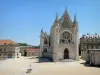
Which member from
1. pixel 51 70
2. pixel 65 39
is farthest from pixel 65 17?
pixel 51 70

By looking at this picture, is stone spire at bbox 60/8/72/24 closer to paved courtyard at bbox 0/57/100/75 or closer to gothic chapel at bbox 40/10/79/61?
gothic chapel at bbox 40/10/79/61

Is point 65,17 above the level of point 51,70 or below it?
above

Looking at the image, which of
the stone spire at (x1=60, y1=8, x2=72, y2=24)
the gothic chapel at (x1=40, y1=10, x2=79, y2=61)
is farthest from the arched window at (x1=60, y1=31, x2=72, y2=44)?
the stone spire at (x1=60, y1=8, x2=72, y2=24)

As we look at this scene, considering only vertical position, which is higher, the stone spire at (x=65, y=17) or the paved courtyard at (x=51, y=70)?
the stone spire at (x=65, y=17)

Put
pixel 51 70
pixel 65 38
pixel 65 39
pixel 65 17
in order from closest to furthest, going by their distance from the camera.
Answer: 1. pixel 51 70
2. pixel 65 39
3. pixel 65 38
4. pixel 65 17

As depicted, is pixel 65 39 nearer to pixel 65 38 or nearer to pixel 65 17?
pixel 65 38

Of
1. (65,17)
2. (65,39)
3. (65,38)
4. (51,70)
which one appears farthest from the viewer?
(65,17)

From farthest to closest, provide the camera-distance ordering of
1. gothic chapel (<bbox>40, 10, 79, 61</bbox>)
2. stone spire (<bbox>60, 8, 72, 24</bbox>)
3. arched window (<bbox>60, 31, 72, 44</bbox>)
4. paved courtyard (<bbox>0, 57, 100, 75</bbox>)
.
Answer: stone spire (<bbox>60, 8, 72, 24</bbox>), arched window (<bbox>60, 31, 72, 44</bbox>), gothic chapel (<bbox>40, 10, 79, 61</bbox>), paved courtyard (<bbox>0, 57, 100, 75</bbox>)

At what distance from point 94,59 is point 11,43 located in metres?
42.5

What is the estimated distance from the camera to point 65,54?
5841 centimetres

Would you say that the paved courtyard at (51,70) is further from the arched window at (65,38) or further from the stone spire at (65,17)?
the stone spire at (65,17)

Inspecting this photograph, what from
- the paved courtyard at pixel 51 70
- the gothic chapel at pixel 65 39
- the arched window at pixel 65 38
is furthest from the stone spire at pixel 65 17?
the paved courtyard at pixel 51 70

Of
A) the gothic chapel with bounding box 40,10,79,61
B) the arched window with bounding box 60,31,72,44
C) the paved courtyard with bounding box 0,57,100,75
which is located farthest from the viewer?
the arched window with bounding box 60,31,72,44

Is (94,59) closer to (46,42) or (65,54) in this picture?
(65,54)
